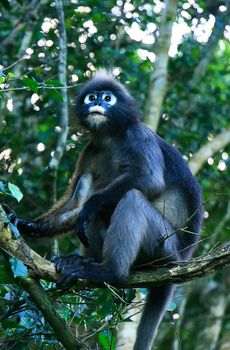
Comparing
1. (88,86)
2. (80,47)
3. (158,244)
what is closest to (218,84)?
(80,47)

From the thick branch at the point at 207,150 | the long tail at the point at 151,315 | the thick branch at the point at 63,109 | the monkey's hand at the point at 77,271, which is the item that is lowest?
the thick branch at the point at 207,150

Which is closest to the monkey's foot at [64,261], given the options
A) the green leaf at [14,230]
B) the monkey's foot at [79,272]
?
the monkey's foot at [79,272]

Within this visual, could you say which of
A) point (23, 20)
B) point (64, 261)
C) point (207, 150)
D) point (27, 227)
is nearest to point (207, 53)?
point (207, 150)

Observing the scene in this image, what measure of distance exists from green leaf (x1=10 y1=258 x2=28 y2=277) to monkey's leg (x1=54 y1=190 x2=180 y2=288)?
0.60m

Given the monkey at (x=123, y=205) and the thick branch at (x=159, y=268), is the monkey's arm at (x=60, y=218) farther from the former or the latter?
the thick branch at (x=159, y=268)

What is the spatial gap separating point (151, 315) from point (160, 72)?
3132 mm

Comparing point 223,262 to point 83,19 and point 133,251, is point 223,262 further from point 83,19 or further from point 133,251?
point 83,19

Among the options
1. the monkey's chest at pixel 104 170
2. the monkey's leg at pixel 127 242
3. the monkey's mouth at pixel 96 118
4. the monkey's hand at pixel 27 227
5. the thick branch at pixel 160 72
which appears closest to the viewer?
the monkey's leg at pixel 127 242

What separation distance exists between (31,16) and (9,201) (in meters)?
1.92

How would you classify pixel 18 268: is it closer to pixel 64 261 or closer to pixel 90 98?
pixel 64 261

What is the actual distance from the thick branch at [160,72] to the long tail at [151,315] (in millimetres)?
2349

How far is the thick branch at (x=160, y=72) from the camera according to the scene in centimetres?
713

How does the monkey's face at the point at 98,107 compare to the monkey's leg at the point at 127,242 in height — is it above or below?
above

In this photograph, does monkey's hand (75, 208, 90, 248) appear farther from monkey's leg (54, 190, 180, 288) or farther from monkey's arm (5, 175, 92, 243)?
monkey's arm (5, 175, 92, 243)
